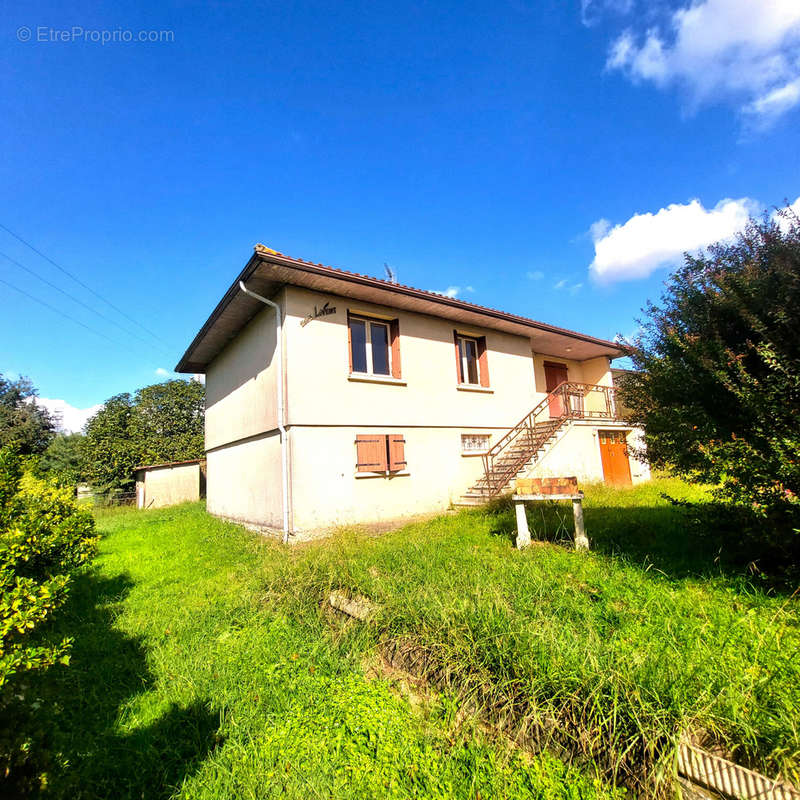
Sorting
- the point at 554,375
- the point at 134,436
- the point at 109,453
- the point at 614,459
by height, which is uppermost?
the point at 554,375

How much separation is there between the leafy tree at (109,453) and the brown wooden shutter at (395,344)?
57.5 ft

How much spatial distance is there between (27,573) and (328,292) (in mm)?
6745

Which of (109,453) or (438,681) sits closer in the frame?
(438,681)

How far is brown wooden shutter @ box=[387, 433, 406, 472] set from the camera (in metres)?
9.39

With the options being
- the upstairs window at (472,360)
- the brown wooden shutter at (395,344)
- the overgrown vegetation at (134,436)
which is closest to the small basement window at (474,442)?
the upstairs window at (472,360)

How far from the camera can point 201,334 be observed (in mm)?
11367

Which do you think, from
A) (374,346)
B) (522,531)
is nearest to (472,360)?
(374,346)

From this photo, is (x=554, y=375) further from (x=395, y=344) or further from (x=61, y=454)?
(x=61, y=454)

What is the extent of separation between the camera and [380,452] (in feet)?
30.3

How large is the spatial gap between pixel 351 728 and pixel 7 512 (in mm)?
3667

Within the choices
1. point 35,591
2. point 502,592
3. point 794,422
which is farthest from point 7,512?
point 794,422

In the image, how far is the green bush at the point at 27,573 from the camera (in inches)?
68.9

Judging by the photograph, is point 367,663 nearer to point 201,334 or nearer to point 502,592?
point 502,592

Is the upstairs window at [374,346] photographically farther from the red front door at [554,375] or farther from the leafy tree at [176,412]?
the leafy tree at [176,412]
